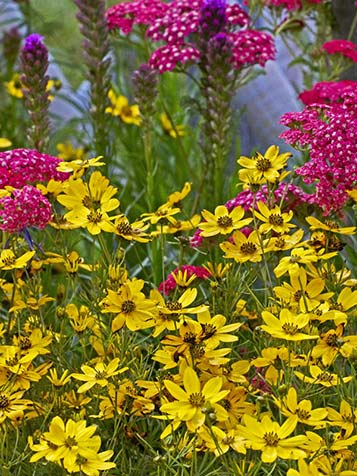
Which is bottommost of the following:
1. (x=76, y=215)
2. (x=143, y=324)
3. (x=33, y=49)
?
(x=143, y=324)

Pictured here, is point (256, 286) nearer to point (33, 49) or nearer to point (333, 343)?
point (33, 49)

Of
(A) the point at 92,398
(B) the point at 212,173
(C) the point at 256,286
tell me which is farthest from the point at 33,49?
→ (A) the point at 92,398

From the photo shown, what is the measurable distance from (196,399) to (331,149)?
44 centimetres

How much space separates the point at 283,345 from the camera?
3.79 ft

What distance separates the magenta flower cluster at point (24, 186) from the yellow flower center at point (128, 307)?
199 millimetres

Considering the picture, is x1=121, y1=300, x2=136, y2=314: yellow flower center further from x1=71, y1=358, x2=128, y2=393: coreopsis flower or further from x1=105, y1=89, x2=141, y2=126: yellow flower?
x1=105, y1=89, x2=141, y2=126: yellow flower

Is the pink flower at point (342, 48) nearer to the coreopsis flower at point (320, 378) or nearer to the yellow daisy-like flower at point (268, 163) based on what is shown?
the yellow daisy-like flower at point (268, 163)

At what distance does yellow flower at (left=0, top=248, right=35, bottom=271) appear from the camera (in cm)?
117

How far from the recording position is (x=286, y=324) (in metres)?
1.05

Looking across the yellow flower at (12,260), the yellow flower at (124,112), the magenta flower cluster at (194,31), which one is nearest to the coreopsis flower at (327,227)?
the yellow flower at (12,260)

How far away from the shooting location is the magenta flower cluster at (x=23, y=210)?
3.94 ft

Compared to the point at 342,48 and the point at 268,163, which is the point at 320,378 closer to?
the point at 268,163

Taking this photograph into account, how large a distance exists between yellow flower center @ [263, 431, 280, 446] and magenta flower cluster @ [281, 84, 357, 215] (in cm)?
43

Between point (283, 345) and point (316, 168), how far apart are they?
0.27 m
